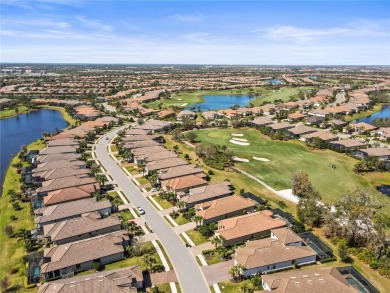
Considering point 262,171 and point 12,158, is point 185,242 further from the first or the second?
point 12,158

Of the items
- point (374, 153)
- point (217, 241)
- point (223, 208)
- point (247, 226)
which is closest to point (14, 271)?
point (217, 241)

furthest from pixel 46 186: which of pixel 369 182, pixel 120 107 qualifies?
pixel 120 107

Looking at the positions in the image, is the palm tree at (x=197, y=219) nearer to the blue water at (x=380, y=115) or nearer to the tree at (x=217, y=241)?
the tree at (x=217, y=241)

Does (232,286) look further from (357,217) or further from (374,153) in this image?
(374,153)

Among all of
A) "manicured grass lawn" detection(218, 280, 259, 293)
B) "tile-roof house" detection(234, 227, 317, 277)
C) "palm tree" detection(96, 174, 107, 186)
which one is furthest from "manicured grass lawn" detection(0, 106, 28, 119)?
"manicured grass lawn" detection(218, 280, 259, 293)

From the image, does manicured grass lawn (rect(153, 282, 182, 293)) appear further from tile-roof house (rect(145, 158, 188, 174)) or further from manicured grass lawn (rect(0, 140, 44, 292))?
tile-roof house (rect(145, 158, 188, 174))

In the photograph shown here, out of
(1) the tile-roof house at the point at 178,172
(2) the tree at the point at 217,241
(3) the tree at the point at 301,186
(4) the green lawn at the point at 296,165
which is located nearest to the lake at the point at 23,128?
(1) the tile-roof house at the point at 178,172
